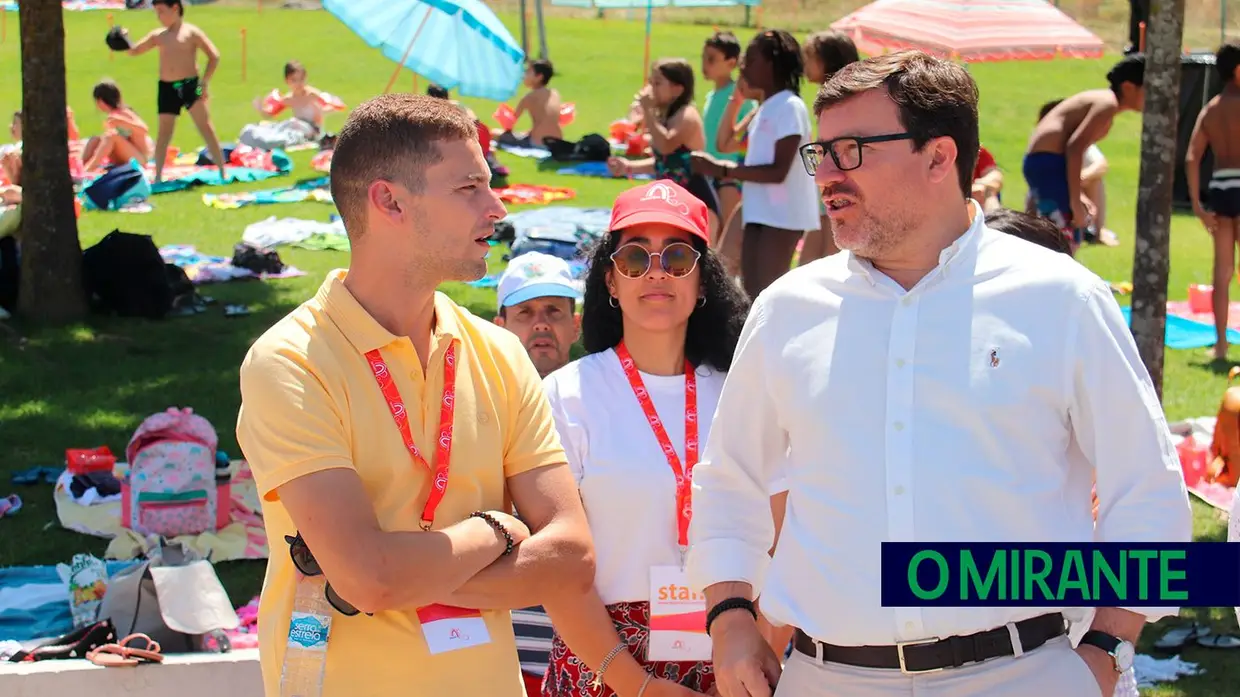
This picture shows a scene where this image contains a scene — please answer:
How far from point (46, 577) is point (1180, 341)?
8.13 metres

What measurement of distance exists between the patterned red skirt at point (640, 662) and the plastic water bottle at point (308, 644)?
1009 millimetres

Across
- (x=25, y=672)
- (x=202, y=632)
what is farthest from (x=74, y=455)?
(x=25, y=672)

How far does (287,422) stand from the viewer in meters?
2.56

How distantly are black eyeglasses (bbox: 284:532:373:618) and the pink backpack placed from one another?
13.7ft

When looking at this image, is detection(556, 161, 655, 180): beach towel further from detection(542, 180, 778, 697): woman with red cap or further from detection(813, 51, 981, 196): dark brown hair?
detection(813, 51, 981, 196): dark brown hair

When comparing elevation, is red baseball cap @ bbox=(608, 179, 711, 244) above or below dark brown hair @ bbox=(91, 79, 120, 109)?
above

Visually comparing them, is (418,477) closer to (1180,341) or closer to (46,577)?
(46,577)

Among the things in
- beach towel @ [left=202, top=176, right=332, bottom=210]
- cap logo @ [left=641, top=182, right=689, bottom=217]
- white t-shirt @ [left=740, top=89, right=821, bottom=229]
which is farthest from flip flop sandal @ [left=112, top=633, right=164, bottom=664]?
beach towel @ [left=202, top=176, right=332, bottom=210]

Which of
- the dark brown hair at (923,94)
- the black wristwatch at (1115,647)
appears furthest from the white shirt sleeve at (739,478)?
the black wristwatch at (1115,647)

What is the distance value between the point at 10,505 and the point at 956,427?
5534mm

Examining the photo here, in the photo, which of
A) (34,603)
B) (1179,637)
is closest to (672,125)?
(1179,637)

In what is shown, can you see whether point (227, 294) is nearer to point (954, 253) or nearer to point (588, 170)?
point (588, 170)

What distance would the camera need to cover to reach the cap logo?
153 inches

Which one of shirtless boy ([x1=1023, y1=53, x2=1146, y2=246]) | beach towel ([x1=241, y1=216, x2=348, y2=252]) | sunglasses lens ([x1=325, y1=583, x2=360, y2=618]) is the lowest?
beach towel ([x1=241, y1=216, x2=348, y2=252])
